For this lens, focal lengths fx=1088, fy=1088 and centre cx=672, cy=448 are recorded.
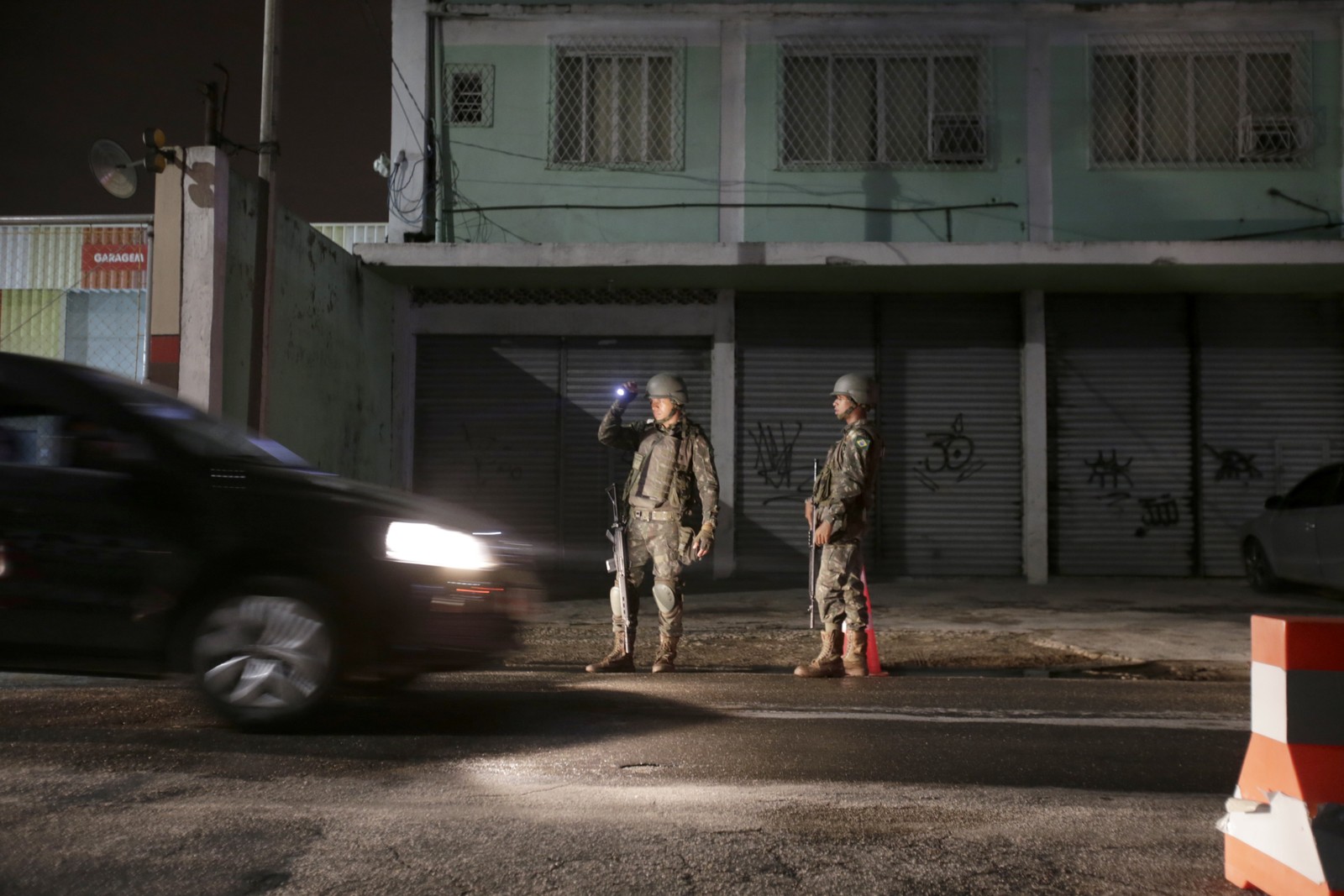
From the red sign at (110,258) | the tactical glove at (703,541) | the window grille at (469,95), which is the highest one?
the window grille at (469,95)

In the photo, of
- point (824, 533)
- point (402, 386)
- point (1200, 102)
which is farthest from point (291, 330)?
point (1200, 102)

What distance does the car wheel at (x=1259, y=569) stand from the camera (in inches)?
455

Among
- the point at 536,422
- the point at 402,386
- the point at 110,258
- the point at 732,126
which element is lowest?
the point at 536,422

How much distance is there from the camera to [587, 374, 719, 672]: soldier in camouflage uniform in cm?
660

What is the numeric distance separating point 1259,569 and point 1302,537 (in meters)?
1.21

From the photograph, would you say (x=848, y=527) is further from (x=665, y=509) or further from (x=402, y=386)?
(x=402, y=386)

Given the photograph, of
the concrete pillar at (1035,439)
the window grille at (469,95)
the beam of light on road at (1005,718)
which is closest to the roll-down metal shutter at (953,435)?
the concrete pillar at (1035,439)

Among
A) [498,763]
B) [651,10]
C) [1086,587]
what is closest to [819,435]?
[1086,587]

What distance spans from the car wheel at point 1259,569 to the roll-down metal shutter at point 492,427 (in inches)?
316

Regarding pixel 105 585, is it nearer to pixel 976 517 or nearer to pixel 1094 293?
pixel 976 517

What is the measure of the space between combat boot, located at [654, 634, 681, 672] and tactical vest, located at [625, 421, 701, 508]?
81cm

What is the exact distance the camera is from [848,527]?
6.57 metres

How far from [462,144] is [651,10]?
2.83 metres

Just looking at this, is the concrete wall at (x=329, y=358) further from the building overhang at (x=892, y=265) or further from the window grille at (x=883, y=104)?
the window grille at (x=883, y=104)
